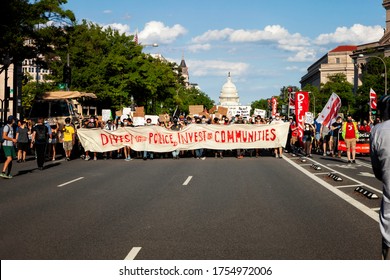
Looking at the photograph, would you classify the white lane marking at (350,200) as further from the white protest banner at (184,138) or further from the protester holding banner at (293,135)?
the protester holding banner at (293,135)

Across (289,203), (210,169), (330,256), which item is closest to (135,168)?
(210,169)

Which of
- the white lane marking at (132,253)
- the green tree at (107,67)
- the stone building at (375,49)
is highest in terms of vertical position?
the stone building at (375,49)

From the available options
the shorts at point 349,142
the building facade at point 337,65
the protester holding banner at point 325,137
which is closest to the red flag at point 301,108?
Result: the protester holding banner at point 325,137

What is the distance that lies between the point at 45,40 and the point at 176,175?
1976cm

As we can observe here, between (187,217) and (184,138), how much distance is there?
1565cm

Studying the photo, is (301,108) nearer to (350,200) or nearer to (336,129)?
(336,129)

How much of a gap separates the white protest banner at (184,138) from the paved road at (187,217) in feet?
25.8

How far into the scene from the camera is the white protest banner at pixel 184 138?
25125 millimetres

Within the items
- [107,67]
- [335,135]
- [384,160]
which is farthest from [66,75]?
[384,160]

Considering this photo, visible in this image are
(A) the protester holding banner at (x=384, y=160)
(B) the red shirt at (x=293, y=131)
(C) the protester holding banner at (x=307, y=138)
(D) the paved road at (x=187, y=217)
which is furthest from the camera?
(B) the red shirt at (x=293, y=131)

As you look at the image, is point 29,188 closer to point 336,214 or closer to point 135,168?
point 135,168

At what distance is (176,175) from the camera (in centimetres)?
1712

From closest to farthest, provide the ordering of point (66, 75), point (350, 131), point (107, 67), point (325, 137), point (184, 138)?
point (350, 131), point (184, 138), point (325, 137), point (66, 75), point (107, 67)

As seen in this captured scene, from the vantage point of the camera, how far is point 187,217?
9617 mm
